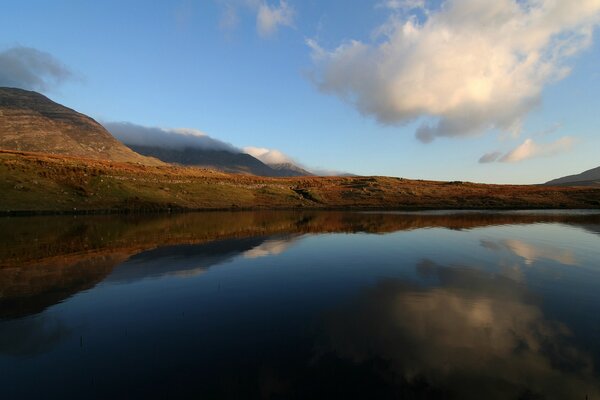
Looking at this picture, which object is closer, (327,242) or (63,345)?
(63,345)

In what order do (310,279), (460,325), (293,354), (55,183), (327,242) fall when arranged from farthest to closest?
1. (55,183)
2. (327,242)
3. (310,279)
4. (460,325)
5. (293,354)

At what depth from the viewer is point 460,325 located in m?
14.5

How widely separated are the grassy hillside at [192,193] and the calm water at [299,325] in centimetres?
5581

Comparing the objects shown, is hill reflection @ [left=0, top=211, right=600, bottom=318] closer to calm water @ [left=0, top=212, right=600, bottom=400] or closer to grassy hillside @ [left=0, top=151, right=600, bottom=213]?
calm water @ [left=0, top=212, right=600, bottom=400]

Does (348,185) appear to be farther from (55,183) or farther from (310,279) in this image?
(310,279)

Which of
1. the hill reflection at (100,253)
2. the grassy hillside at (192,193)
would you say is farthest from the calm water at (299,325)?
the grassy hillside at (192,193)

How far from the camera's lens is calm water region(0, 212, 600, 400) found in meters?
10.2

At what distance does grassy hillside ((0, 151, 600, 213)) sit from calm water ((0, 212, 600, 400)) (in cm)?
5581

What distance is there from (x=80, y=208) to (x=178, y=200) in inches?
918

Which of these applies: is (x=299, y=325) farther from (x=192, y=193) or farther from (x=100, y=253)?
(x=192, y=193)

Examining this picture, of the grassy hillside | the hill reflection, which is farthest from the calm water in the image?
the grassy hillside

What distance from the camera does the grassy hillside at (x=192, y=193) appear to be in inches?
3000

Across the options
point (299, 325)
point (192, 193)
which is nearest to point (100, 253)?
point (299, 325)

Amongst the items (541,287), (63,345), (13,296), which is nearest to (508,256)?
(541,287)
